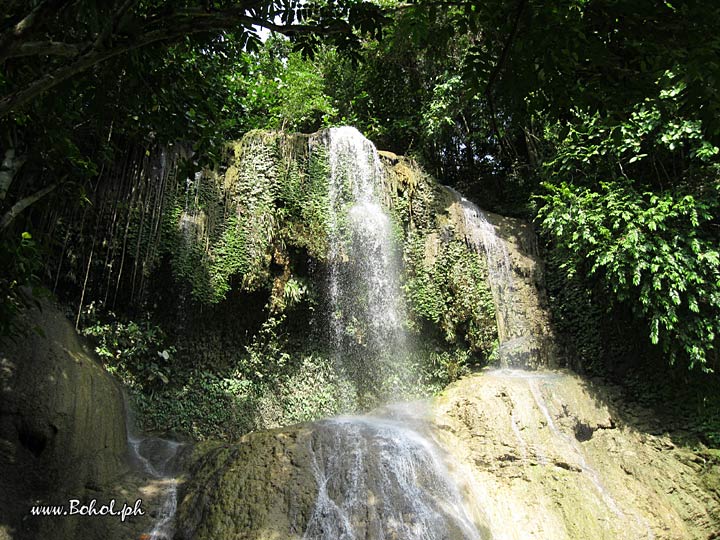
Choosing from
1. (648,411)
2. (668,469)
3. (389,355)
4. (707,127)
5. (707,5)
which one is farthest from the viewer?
→ (389,355)

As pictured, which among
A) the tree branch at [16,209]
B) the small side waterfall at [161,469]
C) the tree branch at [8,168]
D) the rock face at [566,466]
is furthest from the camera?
the rock face at [566,466]

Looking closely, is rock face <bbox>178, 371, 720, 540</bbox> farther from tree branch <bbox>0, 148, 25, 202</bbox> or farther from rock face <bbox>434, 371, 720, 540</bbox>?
tree branch <bbox>0, 148, 25, 202</bbox>

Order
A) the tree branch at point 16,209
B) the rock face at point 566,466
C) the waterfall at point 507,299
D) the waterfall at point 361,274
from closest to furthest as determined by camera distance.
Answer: the tree branch at point 16,209 < the rock face at point 566,466 < the waterfall at point 361,274 < the waterfall at point 507,299

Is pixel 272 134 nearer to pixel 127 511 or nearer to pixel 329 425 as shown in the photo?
pixel 329 425

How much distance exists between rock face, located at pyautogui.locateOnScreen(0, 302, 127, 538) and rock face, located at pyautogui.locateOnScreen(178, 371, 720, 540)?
3.62ft

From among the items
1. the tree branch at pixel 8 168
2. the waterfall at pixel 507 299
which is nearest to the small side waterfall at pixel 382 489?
the waterfall at pixel 507 299

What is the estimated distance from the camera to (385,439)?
21.6ft

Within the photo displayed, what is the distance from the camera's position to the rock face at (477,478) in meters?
5.43

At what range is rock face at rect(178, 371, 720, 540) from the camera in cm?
543

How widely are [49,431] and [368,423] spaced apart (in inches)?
159

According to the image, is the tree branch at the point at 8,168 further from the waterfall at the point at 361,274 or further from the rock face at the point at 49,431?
the waterfall at the point at 361,274

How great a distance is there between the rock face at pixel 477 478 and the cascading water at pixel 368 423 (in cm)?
2

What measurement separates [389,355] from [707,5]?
26.5 ft

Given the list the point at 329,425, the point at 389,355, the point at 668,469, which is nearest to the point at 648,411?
the point at 668,469
